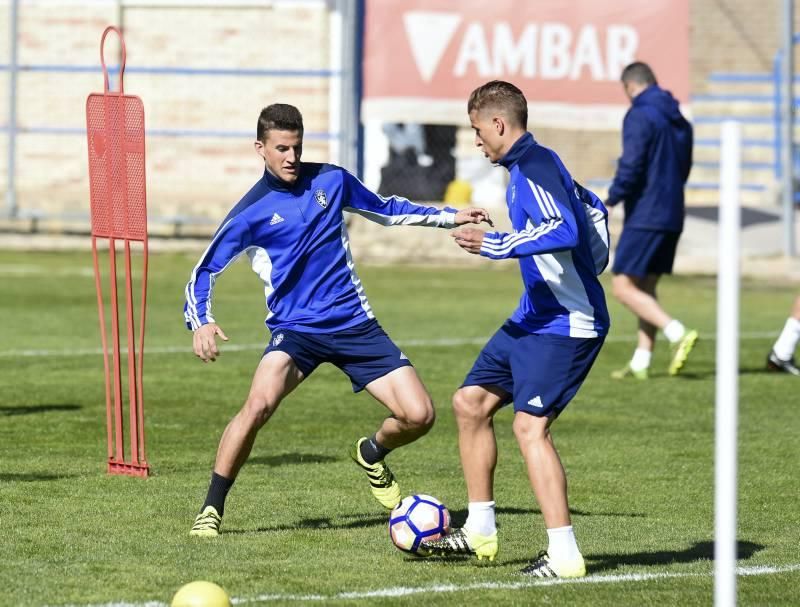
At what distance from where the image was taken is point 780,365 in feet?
43.4

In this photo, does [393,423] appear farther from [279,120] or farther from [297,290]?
[279,120]

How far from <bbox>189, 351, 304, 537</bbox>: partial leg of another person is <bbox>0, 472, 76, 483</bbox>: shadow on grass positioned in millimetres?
1437

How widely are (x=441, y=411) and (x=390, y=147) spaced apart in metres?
16.3

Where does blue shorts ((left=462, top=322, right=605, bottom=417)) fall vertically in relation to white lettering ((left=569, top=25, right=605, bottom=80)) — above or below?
below

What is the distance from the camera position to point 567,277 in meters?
6.95

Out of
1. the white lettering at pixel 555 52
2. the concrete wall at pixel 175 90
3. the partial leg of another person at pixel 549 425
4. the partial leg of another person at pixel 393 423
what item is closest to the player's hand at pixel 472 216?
the partial leg of another person at pixel 393 423

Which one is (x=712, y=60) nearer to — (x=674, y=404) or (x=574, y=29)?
(x=574, y=29)

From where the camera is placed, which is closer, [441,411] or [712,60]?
[441,411]

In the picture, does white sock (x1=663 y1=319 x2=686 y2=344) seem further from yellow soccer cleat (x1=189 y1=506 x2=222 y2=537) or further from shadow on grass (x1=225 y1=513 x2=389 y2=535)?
yellow soccer cleat (x1=189 y1=506 x2=222 y2=537)

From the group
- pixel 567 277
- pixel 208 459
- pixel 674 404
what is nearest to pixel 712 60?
pixel 674 404

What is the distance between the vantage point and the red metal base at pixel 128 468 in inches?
353

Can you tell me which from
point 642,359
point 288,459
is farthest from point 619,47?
point 288,459

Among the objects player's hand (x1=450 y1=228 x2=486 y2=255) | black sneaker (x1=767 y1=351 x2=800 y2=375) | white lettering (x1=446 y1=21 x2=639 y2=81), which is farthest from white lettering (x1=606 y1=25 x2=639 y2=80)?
A: player's hand (x1=450 y1=228 x2=486 y2=255)

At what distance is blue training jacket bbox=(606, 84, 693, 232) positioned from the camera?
529 inches
